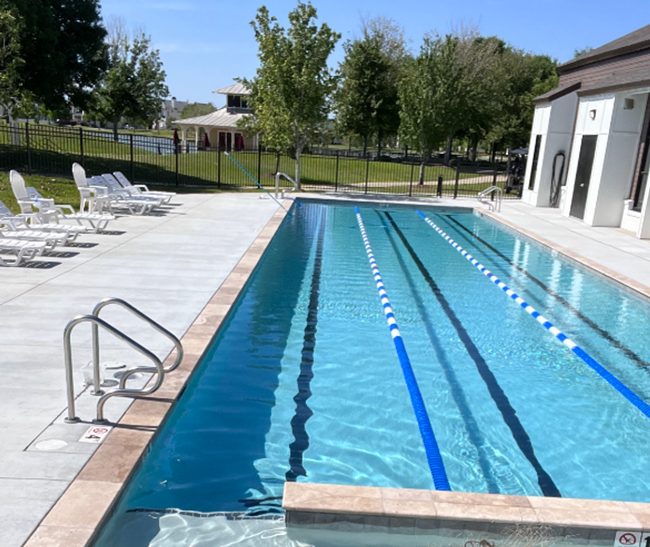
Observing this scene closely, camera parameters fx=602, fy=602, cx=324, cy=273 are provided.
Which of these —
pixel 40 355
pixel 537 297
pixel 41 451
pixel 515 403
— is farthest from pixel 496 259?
pixel 41 451

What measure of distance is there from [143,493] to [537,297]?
8.13m

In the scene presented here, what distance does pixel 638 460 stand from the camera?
5.42 meters

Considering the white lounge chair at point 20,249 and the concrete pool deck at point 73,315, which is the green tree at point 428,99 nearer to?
the concrete pool deck at point 73,315

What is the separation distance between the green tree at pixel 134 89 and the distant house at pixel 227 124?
2.64m

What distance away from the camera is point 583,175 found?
776 inches

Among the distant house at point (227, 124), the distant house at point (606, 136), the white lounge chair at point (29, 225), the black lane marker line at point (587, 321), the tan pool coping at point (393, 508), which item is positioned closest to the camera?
the tan pool coping at point (393, 508)

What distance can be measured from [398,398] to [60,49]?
24.2 m

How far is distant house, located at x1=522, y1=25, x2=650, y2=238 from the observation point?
1705cm

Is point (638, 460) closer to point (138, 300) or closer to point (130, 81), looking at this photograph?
point (138, 300)

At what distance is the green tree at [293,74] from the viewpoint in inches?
835

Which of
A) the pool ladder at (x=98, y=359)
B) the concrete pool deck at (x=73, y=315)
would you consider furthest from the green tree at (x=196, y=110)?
the pool ladder at (x=98, y=359)

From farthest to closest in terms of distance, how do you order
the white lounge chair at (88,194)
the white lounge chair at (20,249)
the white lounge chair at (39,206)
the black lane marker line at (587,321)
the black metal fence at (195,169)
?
the black metal fence at (195,169) → the white lounge chair at (88,194) → the white lounge chair at (39,206) → the white lounge chair at (20,249) → the black lane marker line at (587,321)

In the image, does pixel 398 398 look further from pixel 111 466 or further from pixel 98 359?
pixel 111 466

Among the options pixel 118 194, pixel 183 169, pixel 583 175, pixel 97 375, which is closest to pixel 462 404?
pixel 97 375
